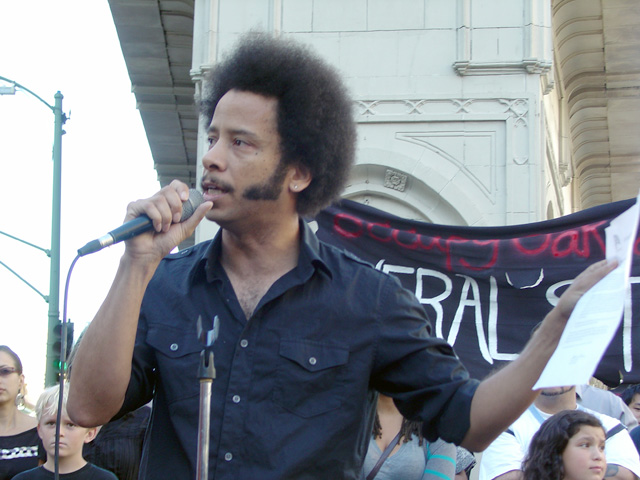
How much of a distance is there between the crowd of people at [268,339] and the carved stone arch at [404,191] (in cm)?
857

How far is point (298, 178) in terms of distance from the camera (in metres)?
3.21

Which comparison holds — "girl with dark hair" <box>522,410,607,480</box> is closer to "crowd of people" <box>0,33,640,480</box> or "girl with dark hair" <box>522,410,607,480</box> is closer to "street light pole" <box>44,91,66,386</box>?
"crowd of people" <box>0,33,640,480</box>

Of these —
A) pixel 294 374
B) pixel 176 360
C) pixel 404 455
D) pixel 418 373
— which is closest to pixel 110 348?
pixel 176 360

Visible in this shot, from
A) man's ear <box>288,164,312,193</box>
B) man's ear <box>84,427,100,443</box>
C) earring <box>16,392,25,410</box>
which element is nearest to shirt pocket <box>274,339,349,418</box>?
man's ear <box>288,164,312,193</box>

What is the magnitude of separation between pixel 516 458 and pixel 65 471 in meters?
2.38

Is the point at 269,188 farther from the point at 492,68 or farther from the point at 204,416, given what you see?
the point at 492,68

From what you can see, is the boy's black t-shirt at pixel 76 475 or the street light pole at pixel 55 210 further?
the street light pole at pixel 55 210

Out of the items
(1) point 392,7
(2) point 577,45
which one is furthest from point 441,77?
(2) point 577,45

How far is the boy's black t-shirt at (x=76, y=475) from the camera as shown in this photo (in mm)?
5211

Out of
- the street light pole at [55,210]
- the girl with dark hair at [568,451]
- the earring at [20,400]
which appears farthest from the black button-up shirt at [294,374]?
the street light pole at [55,210]

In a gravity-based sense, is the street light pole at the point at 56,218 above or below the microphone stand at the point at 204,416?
above

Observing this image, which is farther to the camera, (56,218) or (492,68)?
(56,218)

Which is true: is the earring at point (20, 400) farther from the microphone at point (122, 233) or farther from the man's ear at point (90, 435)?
the microphone at point (122, 233)

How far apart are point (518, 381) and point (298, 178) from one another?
1.05m
